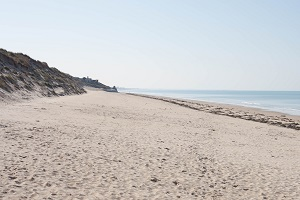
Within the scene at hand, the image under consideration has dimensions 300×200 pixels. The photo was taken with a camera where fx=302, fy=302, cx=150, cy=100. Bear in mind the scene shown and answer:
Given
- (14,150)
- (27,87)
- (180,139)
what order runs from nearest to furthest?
(14,150) → (180,139) → (27,87)

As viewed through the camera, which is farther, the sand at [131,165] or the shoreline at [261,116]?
the shoreline at [261,116]

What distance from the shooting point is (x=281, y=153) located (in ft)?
55.3

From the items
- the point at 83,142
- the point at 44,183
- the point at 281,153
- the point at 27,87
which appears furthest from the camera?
the point at 27,87

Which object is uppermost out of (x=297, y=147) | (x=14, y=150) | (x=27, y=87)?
(x=27, y=87)

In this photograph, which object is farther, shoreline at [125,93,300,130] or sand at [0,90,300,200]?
shoreline at [125,93,300,130]

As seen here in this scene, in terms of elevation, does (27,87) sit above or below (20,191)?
above

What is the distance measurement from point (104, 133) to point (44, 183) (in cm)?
882

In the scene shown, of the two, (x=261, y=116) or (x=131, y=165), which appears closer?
(x=131, y=165)

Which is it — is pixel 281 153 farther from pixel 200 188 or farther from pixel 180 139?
pixel 200 188

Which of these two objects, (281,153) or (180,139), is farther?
(180,139)

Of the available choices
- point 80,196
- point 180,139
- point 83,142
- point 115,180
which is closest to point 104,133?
point 83,142

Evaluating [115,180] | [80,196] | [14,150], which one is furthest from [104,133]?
[80,196]

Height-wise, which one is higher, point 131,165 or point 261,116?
point 131,165

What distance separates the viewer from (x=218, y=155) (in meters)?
14.7
